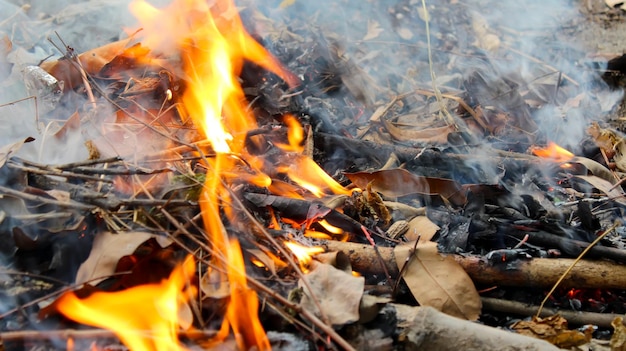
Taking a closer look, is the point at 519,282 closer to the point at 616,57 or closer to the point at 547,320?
the point at 547,320

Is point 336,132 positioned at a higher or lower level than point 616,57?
lower

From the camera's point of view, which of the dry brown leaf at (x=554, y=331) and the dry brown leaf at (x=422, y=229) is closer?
the dry brown leaf at (x=554, y=331)

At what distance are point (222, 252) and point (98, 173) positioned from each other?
72cm

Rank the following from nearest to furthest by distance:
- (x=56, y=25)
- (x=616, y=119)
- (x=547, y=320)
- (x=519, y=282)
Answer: (x=547, y=320)
(x=519, y=282)
(x=616, y=119)
(x=56, y=25)

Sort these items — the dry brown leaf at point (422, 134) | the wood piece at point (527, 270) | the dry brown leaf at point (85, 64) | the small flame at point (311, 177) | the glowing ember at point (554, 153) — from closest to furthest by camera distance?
the wood piece at point (527, 270) → the small flame at point (311, 177) → the glowing ember at point (554, 153) → the dry brown leaf at point (85, 64) → the dry brown leaf at point (422, 134)

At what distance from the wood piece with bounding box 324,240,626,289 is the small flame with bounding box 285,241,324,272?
3.1 inches

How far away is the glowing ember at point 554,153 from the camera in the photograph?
325cm

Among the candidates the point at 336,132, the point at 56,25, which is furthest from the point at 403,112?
the point at 56,25

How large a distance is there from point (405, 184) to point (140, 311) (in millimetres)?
1565

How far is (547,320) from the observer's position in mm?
2133

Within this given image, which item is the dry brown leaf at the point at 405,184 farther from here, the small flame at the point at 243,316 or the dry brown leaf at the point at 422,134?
the small flame at the point at 243,316

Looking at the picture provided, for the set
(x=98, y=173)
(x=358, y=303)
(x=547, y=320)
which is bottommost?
(x=547, y=320)

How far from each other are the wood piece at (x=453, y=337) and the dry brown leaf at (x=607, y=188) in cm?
136

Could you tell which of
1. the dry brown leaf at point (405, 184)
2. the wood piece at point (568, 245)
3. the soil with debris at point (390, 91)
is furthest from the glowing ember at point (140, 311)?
the wood piece at point (568, 245)
